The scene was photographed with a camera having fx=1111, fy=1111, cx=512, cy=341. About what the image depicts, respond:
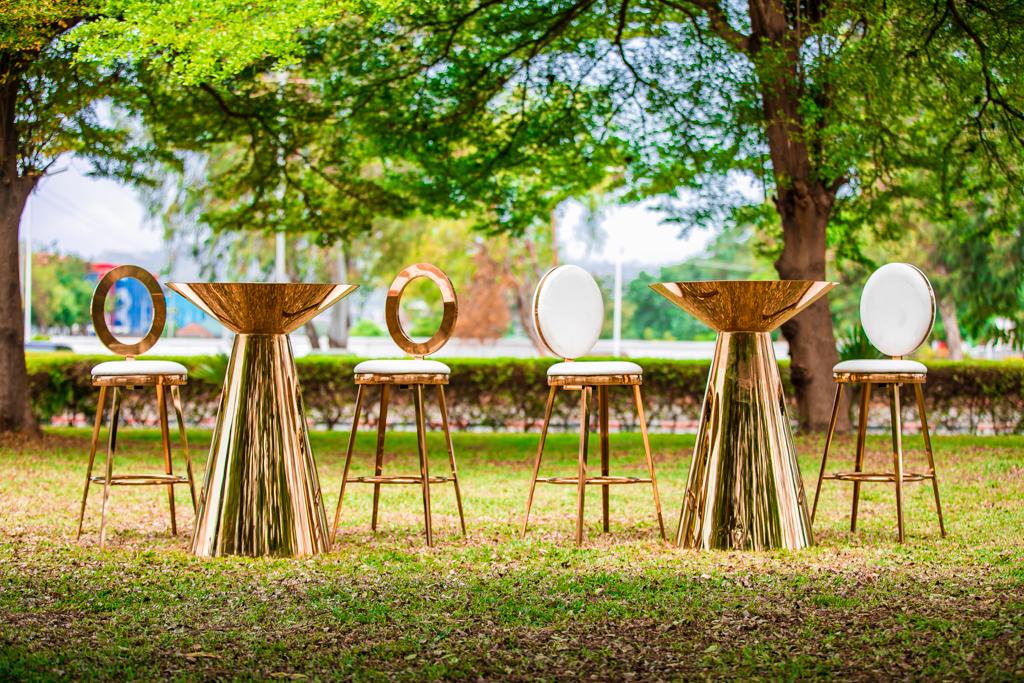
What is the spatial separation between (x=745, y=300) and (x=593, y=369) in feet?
2.70

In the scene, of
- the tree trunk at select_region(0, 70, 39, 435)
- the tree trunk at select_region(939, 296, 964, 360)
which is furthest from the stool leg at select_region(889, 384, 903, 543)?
the tree trunk at select_region(939, 296, 964, 360)

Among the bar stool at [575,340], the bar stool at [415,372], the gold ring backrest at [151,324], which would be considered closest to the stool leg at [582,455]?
the bar stool at [575,340]

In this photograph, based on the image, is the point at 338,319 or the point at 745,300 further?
the point at 338,319

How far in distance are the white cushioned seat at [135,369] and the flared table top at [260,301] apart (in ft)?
1.58

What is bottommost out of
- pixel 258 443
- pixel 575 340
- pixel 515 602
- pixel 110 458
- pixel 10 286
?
pixel 515 602

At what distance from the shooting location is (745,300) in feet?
18.0

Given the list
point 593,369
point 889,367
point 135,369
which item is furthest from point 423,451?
point 889,367

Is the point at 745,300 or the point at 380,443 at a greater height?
the point at 745,300

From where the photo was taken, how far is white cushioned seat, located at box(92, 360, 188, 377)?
5.70 metres

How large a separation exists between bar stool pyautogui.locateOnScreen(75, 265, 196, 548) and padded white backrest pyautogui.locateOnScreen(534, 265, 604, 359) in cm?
189

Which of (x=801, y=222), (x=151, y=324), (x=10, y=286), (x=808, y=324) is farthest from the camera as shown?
(x=808, y=324)

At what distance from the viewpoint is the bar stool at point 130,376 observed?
5.71 metres

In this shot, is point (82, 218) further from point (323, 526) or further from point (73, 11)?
point (323, 526)

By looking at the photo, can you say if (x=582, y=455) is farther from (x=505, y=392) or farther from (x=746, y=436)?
(x=505, y=392)
